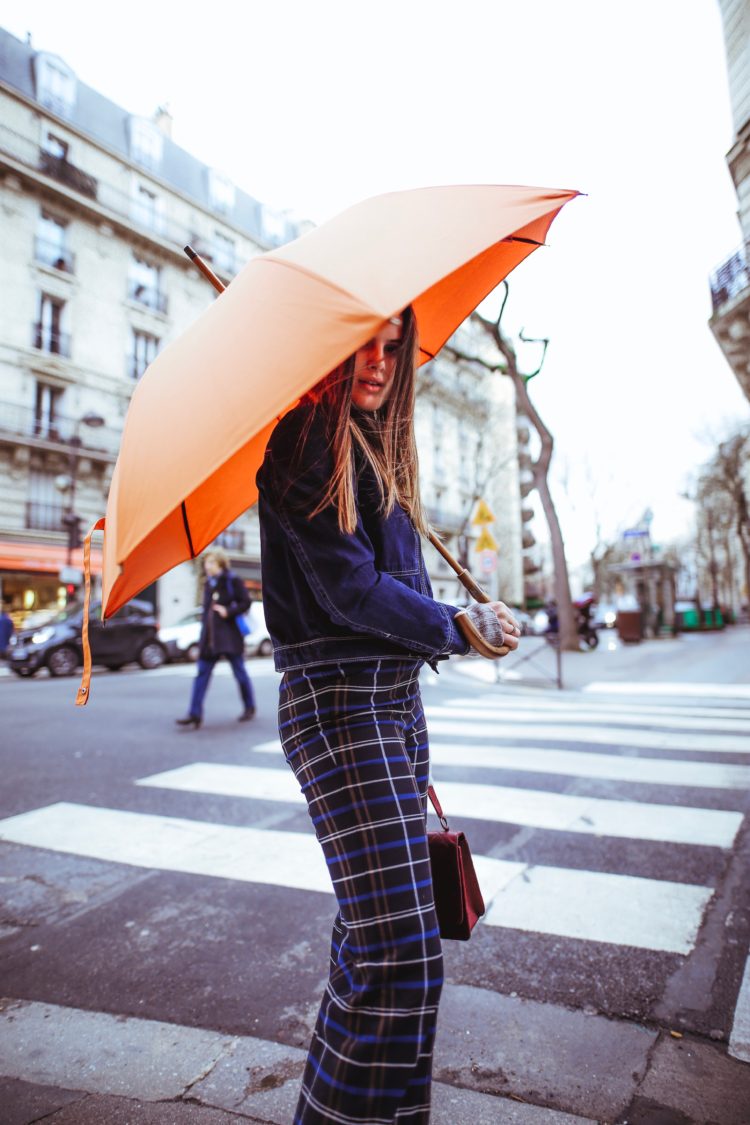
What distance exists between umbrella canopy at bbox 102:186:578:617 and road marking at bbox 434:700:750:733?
250 inches

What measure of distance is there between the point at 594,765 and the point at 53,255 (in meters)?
27.0

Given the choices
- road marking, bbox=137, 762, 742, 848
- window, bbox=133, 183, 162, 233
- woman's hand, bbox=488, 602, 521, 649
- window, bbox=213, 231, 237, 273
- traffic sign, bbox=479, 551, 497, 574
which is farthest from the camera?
window, bbox=213, 231, 237, 273

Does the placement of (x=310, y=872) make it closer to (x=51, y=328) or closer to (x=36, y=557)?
(x=36, y=557)

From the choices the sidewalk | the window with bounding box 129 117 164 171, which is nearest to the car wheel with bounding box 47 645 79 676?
the sidewalk

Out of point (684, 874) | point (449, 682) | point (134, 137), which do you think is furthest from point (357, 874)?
point (134, 137)

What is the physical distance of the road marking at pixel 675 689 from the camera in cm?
1020

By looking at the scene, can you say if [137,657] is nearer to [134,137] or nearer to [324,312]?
[324,312]

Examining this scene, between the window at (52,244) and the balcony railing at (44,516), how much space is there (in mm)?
8685

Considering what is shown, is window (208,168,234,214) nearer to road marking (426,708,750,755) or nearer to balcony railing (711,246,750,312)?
balcony railing (711,246,750,312)

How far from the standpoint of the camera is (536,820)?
3.98 metres

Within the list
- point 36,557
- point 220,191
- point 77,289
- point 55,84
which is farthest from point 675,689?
point 220,191

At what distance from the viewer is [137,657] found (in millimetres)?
16375

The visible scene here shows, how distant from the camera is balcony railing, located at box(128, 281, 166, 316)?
90.9 feet

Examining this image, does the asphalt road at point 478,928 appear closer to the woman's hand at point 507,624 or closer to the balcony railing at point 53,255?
the woman's hand at point 507,624
